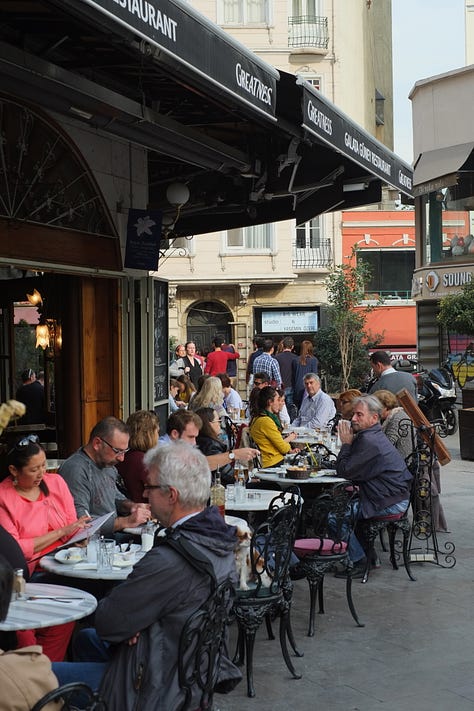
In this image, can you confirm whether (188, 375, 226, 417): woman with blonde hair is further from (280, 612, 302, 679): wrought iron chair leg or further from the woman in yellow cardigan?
(280, 612, 302, 679): wrought iron chair leg

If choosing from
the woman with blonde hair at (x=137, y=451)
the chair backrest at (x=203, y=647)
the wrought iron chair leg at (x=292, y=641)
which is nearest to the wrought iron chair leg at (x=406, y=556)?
the wrought iron chair leg at (x=292, y=641)

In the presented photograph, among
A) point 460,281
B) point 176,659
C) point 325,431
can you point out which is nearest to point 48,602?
point 176,659

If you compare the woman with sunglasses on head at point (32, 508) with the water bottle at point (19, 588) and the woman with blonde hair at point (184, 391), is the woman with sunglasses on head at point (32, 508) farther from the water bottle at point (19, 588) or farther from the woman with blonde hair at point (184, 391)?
the woman with blonde hair at point (184, 391)

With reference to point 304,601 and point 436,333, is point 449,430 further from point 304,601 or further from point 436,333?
point 304,601

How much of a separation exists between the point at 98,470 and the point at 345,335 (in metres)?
20.3

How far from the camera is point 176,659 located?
3.99m

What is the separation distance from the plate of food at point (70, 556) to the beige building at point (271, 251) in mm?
25269

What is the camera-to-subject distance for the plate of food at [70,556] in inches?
217

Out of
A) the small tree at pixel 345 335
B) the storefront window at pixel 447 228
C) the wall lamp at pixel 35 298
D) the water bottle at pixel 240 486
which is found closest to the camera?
the water bottle at pixel 240 486

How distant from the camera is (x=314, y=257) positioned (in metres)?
33.3

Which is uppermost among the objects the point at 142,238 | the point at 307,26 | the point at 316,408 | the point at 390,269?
the point at 307,26

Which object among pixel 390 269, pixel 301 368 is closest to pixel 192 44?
pixel 301 368

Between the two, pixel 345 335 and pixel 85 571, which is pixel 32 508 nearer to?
pixel 85 571

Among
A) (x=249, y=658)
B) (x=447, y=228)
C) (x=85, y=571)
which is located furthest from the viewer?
(x=447, y=228)
